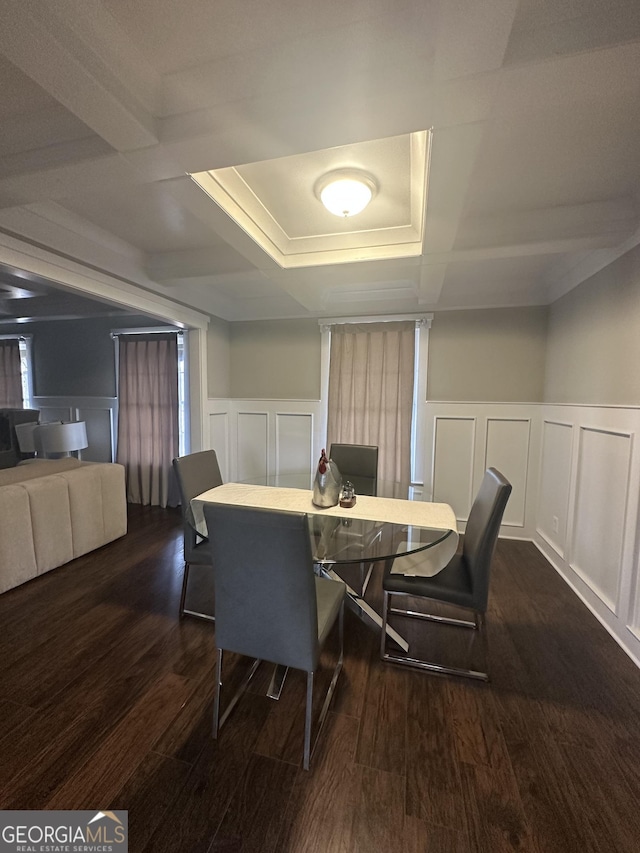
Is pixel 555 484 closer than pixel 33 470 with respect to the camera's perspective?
No

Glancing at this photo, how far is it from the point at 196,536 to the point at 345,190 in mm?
2056

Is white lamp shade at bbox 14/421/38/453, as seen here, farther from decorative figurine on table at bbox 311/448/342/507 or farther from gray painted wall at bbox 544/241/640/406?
gray painted wall at bbox 544/241/640/406

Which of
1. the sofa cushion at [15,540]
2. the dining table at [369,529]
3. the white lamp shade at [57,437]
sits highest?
the white lamp shade at [57,437]

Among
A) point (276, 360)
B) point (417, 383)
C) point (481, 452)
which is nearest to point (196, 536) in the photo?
point (276, 360)

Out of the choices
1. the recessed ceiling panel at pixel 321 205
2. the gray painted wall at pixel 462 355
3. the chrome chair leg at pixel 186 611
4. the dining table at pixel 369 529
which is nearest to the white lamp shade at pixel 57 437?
the gray painted wall at pixel 462 355

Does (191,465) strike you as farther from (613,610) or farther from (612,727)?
(613,610)

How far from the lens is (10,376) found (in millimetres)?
4777

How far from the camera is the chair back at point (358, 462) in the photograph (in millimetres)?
2719

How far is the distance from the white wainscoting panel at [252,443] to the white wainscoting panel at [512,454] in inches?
95.7

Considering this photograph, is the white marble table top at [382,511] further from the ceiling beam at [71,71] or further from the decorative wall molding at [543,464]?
the ceiling beam at [71,71]

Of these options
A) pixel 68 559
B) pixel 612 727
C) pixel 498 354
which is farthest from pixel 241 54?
pixel 68 559

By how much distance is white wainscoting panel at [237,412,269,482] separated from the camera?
4074 millimetres

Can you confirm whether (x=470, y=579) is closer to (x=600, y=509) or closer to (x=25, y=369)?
(x=600, y=509)

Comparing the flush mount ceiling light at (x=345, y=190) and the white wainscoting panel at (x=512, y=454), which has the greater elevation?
the flush mount ceiling light at (x=345, y=190)
